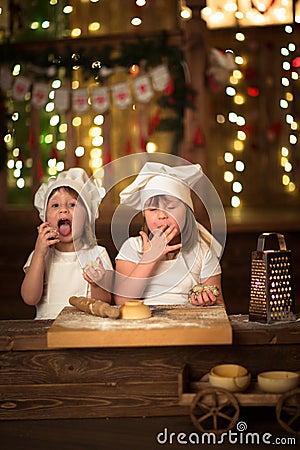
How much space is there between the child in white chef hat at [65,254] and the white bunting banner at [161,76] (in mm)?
2333

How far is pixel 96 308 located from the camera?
307cm

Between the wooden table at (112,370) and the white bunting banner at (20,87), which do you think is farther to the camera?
the white bunting banner at (20,87)

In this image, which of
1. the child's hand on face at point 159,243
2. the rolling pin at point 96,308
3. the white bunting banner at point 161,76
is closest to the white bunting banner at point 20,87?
the white bunting banner at point 161,76

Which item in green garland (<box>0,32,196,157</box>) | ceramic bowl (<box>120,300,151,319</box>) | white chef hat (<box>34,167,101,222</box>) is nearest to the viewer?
ceramic bowl (<box>120,300,151,319</box>)

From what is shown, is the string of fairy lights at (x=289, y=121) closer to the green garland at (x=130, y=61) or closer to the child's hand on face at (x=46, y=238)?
the green garland at (x=130, y=61)

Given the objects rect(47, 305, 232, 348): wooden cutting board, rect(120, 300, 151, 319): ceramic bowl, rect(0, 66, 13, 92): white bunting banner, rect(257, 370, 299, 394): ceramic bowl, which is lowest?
rect(257, 370, 299, 394): ceramic bowl

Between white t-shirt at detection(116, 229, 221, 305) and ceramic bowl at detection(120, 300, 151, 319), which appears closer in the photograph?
ceramic bowl at detection(120, 300, 151, 319)

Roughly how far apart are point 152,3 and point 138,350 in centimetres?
726

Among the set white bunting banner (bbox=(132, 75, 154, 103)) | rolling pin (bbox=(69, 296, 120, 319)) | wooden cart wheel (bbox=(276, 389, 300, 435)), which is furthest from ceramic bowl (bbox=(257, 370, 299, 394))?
white bunting banner (bbox=(132, 75, 154, 103))

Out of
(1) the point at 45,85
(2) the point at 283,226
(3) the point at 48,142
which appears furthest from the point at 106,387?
(3) the point at 48,142

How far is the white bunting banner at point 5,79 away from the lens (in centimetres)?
640

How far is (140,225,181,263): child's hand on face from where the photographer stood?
3445mm

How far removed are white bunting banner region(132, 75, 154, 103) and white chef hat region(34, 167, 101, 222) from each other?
2.31m

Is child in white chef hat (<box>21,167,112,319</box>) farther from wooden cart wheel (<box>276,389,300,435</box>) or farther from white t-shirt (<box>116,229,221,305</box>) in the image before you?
wooden cart wheel (<box>276,389,300,435</box>)
